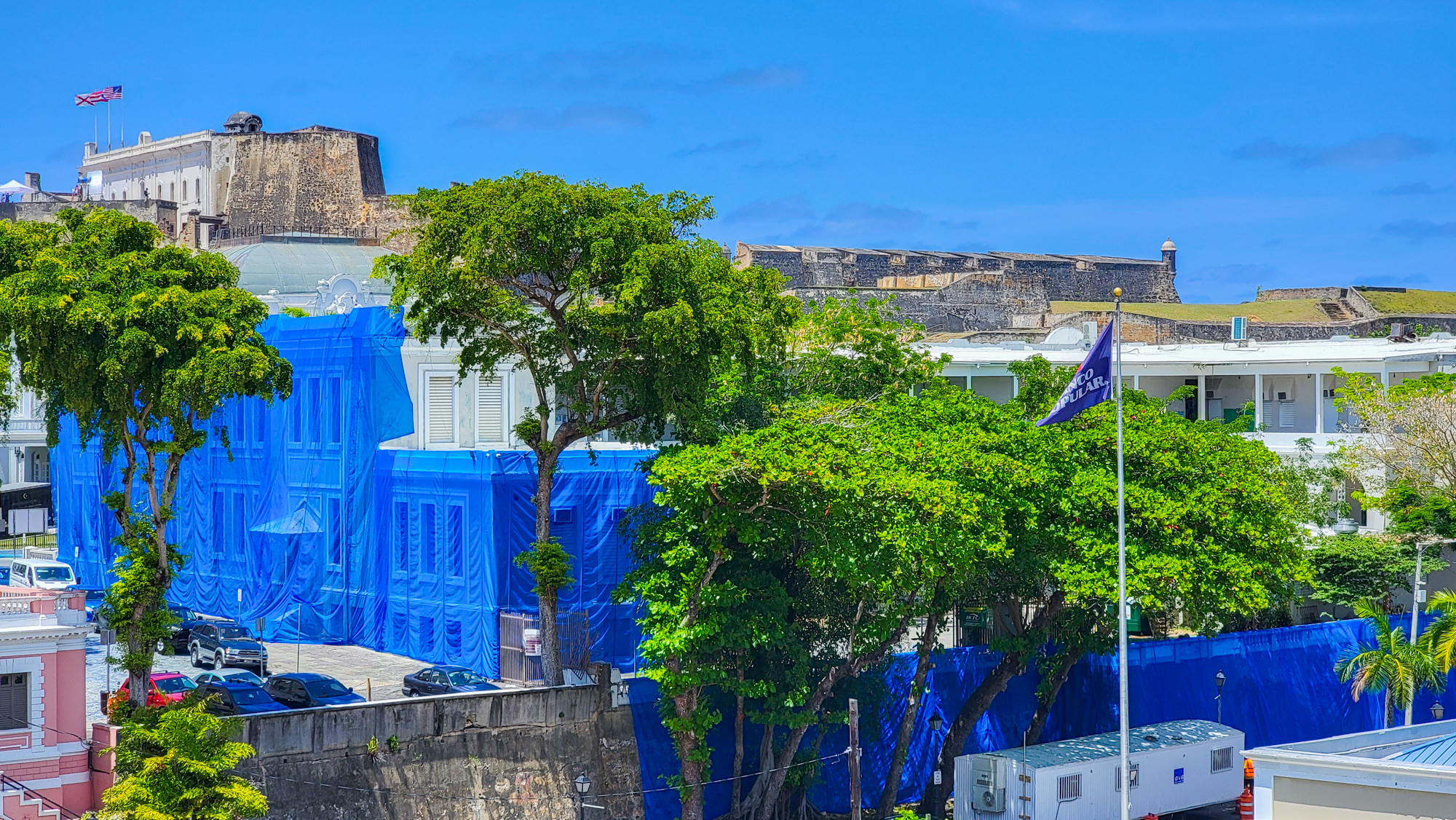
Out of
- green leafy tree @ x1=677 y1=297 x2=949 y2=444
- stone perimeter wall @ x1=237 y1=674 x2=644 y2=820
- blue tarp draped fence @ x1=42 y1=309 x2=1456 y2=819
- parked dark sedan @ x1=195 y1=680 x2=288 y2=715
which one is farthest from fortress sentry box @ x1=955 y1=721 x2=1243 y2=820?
parked dark sedan @ x1=195 y1=680 x2=288 y2=715

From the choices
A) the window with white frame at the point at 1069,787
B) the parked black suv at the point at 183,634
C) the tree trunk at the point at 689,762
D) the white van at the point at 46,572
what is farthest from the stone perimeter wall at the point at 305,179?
the window with white frame at the point at 1069,787

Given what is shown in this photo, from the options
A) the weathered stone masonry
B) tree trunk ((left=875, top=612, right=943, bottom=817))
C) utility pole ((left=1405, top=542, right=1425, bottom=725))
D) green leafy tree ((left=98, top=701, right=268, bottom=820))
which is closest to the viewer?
green leafy tree ((left=98, top=701, right=268, bottom=820))

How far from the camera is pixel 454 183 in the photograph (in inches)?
1048

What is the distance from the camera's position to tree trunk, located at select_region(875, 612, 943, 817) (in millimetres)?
29375

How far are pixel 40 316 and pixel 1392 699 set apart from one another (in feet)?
91.9

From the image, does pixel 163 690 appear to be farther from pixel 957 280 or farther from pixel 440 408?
pixel 957 280

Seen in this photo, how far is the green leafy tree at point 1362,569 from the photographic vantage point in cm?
3747

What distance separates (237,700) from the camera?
26.2 meters

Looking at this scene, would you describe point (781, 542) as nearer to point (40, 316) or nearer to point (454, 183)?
point (454, 183)

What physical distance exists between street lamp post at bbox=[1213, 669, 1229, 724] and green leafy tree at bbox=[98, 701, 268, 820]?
19.2 meters

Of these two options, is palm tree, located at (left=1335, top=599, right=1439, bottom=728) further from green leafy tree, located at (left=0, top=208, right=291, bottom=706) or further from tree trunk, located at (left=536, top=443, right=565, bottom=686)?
green leafy tree, located at (left=0, top=208, right=291, bottom=706)

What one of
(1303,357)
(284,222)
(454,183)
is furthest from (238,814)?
(284,222)

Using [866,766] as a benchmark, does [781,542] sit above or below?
above

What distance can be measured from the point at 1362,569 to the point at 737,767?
59.8ft
